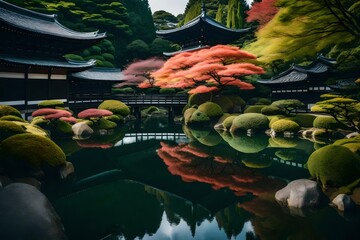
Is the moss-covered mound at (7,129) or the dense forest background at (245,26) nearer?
the dense forest background at (245,26)

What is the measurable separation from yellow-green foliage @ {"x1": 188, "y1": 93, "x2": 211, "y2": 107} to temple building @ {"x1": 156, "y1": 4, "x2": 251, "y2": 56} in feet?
22.9

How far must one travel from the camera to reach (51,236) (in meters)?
4.34

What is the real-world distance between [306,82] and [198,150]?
47.0ft

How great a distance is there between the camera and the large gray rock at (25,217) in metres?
4.14

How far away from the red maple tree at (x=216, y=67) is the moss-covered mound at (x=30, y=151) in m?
15.2

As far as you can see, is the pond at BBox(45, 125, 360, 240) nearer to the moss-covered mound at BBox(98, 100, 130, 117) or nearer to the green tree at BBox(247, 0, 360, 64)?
the green tree at BBox(247, 0, 360, 64)

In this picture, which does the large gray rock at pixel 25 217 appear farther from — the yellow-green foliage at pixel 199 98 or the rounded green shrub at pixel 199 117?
the yellow-green foliage at pixel 199 98

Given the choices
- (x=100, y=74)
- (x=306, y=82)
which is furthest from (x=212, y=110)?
(x=100, y=74)

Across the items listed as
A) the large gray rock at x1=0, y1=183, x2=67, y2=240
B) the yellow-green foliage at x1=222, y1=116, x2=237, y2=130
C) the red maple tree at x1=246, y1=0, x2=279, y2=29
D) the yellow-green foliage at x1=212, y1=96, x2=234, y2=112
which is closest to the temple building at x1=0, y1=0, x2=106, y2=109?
the yellow-green foliage at x1=212, y1=96, x2=234, y2=112

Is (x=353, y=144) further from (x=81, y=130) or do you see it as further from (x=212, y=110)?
(x=81, y=130)

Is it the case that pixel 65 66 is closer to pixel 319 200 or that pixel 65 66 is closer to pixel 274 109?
pixel 274 109

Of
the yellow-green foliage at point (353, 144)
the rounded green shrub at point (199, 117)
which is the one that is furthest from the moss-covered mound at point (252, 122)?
the yellow-green foliage at point (353, 144)

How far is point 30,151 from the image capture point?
26.7ft

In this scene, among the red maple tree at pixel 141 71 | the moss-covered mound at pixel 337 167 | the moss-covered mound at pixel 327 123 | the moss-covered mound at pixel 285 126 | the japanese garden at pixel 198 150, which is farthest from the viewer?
the red maple tree at pixel 141 71
